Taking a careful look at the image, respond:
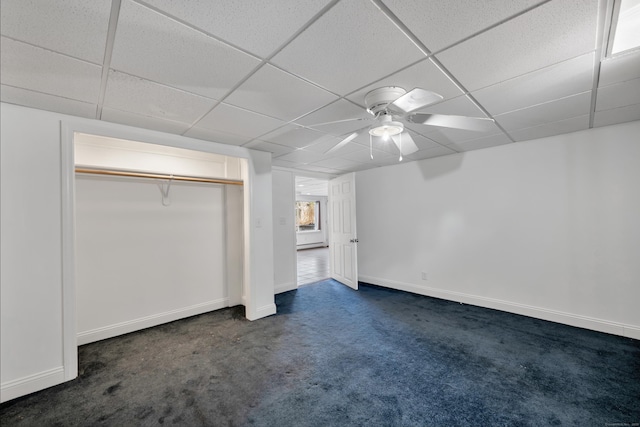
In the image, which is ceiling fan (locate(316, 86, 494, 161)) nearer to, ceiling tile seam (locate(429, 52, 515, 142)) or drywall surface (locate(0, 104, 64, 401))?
ceiling tile seam (locate(429, 52, 515, 142))

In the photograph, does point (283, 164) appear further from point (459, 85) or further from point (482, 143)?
point (459, 85)

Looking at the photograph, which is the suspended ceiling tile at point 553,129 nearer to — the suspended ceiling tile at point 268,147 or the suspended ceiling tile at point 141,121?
the suspended ceiling tile at point 268,147

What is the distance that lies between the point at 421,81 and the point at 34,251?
3.22 metres

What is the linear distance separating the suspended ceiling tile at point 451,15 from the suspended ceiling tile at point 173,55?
869mm

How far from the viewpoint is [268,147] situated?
3.40m

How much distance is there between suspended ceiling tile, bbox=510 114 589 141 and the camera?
2.71 meters

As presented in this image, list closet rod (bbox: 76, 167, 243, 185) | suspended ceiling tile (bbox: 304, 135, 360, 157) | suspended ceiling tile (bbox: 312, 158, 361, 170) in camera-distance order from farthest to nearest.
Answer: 1. suspended ceiling tile (bbox: 312, 158, 361, 170)
2. suspended ceiling tile (bbox: 304, 135, 360, 157)
3. closet rod (bbox: 76, 167, 243, 185)

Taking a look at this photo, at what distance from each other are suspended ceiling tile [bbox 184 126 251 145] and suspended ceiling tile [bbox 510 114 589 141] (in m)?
3.14

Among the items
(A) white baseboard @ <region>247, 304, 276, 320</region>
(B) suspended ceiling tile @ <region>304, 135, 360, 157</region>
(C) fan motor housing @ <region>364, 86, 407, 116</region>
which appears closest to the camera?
(C) fan motor housing @ <region>364, 86, 407, 116</region>

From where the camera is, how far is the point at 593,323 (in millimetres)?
2977

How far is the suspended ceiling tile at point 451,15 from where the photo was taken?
1.18 m

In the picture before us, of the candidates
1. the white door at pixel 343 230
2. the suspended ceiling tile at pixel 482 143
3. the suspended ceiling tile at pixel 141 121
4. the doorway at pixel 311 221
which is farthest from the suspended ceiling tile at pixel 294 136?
the doorway at pixel 311 221

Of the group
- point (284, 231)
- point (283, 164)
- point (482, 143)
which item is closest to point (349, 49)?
point (482, 143)

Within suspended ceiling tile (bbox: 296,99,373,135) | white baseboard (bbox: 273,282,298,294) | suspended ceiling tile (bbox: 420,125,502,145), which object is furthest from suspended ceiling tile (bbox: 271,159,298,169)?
suspended ceiling tile (bbox: 420,125,502,145)
